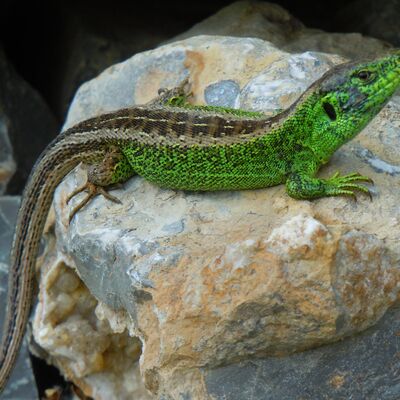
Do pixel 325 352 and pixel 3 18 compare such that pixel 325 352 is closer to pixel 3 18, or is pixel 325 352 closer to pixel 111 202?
pixel 111 202

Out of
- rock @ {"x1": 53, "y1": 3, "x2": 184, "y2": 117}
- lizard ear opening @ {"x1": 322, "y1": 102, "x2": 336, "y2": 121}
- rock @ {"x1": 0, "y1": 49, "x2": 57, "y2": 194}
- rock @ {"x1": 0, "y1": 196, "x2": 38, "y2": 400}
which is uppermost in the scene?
lizard ear opening @ {"x1": 322, "y1": 102, "x2": 336, "y2": 121}

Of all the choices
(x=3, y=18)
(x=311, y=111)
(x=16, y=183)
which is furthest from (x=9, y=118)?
(x=311, y=111)

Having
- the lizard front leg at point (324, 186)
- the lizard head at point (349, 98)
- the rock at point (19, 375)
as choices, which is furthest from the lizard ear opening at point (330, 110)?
the rock at point (19, 375)

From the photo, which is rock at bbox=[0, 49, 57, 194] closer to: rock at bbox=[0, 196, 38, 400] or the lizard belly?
rock at bbox=[0, 196, 38, 400]

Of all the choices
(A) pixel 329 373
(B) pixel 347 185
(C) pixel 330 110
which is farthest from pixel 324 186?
(A) pixel 329 373

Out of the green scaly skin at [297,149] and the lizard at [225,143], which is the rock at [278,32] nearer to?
the lizard at [225,143]

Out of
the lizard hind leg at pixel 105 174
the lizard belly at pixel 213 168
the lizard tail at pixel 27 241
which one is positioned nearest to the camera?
the lizard belly at pixel 213 168

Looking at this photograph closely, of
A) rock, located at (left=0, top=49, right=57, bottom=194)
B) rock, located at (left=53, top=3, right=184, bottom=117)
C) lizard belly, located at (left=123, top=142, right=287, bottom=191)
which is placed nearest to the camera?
lizard belly, located at (left=123, top=142, right=287, bottom=191)

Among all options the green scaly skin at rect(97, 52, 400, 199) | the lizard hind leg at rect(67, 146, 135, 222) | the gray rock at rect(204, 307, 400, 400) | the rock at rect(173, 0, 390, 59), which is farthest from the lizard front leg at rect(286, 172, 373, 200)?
the rock at rect(173, 0, 390, 59)
